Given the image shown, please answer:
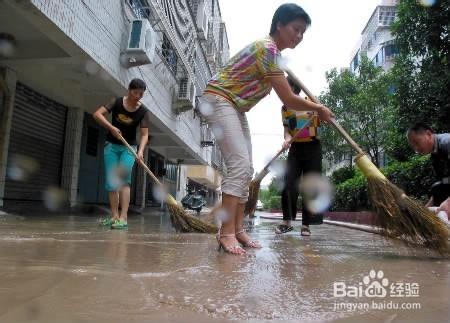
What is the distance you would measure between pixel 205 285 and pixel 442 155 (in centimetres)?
236

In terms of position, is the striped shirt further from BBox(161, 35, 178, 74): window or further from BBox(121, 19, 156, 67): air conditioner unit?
BBox(161, 35, 178, 74): window

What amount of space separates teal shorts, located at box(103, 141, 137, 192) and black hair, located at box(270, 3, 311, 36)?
2262 mm

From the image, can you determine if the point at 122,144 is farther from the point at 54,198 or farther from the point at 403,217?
the point at 54,198

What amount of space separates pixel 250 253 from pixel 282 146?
5.86 ft

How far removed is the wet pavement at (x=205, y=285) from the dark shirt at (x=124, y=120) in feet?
7.04

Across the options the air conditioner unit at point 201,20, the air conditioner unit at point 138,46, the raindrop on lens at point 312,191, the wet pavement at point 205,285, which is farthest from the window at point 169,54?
the wet pavement at point 205,285

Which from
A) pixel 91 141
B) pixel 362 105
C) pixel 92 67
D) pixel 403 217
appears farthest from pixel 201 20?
pixel 403 217

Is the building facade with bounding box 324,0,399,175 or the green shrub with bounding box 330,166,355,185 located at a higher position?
the building facade with bounding box 324,0,399,175

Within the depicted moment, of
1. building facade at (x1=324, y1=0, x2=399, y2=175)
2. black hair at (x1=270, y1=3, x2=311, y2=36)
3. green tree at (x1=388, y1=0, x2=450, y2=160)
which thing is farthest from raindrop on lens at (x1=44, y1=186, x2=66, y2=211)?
building facade at (x1=324, y1=0, x2=399, y2=175)

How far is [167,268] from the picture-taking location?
5.79 feet

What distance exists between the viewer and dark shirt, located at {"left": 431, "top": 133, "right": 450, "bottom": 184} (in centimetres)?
297

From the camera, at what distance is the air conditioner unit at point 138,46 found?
Answer: 7145mm

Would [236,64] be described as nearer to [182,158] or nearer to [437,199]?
[437,199]

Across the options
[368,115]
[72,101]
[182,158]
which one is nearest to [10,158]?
[72,101]
